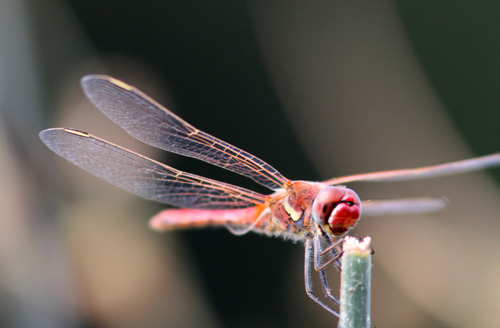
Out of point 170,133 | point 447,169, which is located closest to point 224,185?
point 170,133

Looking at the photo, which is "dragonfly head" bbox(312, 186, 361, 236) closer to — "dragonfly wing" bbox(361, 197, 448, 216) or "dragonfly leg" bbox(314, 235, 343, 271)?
"dragonfly leg" bbox(314, 235, 343, 271)

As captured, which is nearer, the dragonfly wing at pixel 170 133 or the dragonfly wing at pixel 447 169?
the dragonfly wing at pixel 447 169

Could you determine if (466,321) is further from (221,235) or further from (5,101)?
(5,101)

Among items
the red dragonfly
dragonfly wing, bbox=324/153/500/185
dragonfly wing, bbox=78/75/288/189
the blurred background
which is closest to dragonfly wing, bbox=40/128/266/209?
the red dragonfly

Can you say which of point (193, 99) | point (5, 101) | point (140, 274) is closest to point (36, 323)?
point (140, 274)

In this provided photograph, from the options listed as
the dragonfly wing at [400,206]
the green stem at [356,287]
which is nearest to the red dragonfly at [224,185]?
the dragonfly wing at [400,206]

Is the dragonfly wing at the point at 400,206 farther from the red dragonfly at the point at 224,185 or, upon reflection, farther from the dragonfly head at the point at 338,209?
the dragonfly head at the point at 338,209
